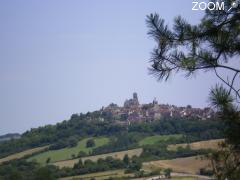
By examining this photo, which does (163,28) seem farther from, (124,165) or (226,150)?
(124,165)

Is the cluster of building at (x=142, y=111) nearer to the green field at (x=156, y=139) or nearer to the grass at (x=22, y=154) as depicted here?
the green field at (x=156, y=139)

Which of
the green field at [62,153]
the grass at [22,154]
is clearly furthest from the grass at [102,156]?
the grass at [22,154]

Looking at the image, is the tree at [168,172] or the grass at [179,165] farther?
the grass at [179,165]

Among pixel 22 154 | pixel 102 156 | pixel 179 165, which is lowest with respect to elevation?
pixel 179 165

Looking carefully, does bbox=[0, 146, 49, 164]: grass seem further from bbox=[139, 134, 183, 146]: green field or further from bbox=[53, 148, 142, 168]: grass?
bbox=[139, 134, 183, 146]: green field

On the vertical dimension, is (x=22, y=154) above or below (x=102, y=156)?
above

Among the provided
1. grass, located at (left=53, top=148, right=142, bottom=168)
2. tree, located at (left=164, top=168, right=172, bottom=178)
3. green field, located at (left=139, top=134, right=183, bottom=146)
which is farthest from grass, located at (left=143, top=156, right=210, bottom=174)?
green field, located at (left=139, top=134, right=183, bottom=146)

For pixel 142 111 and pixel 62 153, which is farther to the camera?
pixel 142 111

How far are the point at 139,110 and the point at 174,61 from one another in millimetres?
139879

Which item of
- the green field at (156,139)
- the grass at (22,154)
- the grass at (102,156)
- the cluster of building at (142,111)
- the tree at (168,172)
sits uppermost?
the cluster of building at (142,111)

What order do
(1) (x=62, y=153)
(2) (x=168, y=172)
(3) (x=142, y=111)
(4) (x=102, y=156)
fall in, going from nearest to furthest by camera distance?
(2) (x=168, y=172) → (4) (x=102, y=156) → (1) (x=62, y=153) → (3) (x=142, y=111)

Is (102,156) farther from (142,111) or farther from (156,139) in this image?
(142,111)

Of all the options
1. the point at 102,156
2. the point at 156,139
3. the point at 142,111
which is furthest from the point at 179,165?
the point at 142,111

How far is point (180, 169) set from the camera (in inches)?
2467
